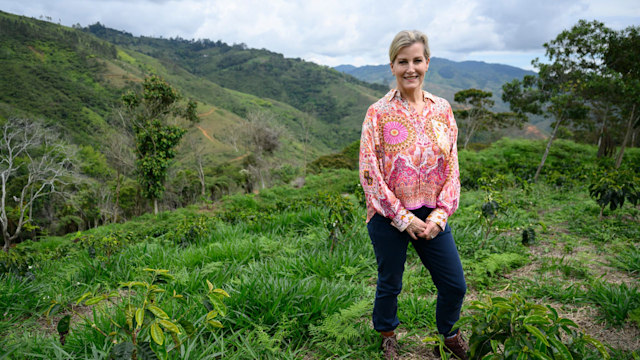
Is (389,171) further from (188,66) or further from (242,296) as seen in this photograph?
(188,66)

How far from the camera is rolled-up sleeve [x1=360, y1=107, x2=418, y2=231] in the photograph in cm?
167

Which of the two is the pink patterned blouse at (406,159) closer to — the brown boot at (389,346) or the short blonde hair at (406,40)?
the short blonde hair at (406,40)

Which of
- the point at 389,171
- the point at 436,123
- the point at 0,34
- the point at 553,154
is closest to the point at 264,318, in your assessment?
the point at 389,171

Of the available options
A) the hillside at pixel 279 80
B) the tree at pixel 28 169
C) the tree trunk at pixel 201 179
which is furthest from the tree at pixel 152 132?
the hillside at pixel 279 80

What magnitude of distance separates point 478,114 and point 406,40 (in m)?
24.6

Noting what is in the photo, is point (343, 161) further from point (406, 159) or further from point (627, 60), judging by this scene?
point (406, 159)

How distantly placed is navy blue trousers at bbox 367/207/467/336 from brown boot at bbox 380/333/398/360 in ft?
0.94

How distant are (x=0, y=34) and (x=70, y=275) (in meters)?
97.0

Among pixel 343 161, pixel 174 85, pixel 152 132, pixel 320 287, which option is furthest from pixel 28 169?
pixel 174 85

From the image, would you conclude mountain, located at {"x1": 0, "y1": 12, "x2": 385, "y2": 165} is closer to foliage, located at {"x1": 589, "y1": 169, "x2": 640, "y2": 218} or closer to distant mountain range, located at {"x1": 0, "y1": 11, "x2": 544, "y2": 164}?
distant mountain range, located at {"x1": 0, "y1": 11, "x2": 544, "y2": 164}

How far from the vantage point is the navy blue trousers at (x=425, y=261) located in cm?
175

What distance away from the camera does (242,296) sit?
2.37 m

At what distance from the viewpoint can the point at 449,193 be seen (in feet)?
5.89

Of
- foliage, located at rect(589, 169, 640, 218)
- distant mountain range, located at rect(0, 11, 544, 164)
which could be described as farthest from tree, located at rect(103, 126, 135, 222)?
foliage, located at rect(589, 169, 640, 218)
